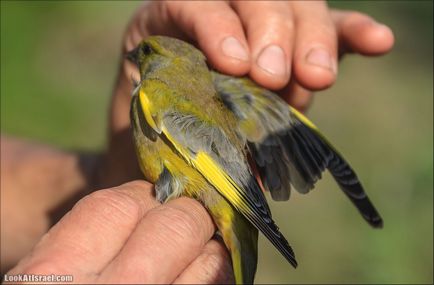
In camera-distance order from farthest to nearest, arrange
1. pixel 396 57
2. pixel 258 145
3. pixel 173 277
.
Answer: pixel 396 57
pixel 258 145
pixel 173 277

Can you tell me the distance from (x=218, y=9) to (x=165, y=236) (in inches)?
61.1

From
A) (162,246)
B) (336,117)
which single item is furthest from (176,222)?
(336,117)

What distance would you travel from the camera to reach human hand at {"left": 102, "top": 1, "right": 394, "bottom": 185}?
3133 mm

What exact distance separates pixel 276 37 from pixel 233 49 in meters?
0.26

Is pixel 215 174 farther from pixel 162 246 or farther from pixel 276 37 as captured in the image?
pixel 276 37

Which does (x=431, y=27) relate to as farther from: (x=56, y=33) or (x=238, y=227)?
(x=238, y=227)

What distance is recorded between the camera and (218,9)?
3.31 m

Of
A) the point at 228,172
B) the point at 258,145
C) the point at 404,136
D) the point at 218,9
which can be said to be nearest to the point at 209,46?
the point at 218,9

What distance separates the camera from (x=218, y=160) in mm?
2656

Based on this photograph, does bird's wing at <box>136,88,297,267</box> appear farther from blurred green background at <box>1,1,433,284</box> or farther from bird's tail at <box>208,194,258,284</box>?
blurred green background at <box>1,1,433,284</box>

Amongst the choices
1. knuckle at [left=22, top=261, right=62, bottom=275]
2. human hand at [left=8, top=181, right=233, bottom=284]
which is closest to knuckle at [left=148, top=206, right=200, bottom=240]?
human hand at [left=8, top=181, right=233, bottom=284]

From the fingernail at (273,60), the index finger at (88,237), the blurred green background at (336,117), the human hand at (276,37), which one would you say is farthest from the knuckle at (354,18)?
the blurred green background at (336,117)

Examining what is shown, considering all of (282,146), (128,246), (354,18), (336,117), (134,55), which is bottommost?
(336,117)

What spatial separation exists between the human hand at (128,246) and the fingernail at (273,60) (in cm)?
97
